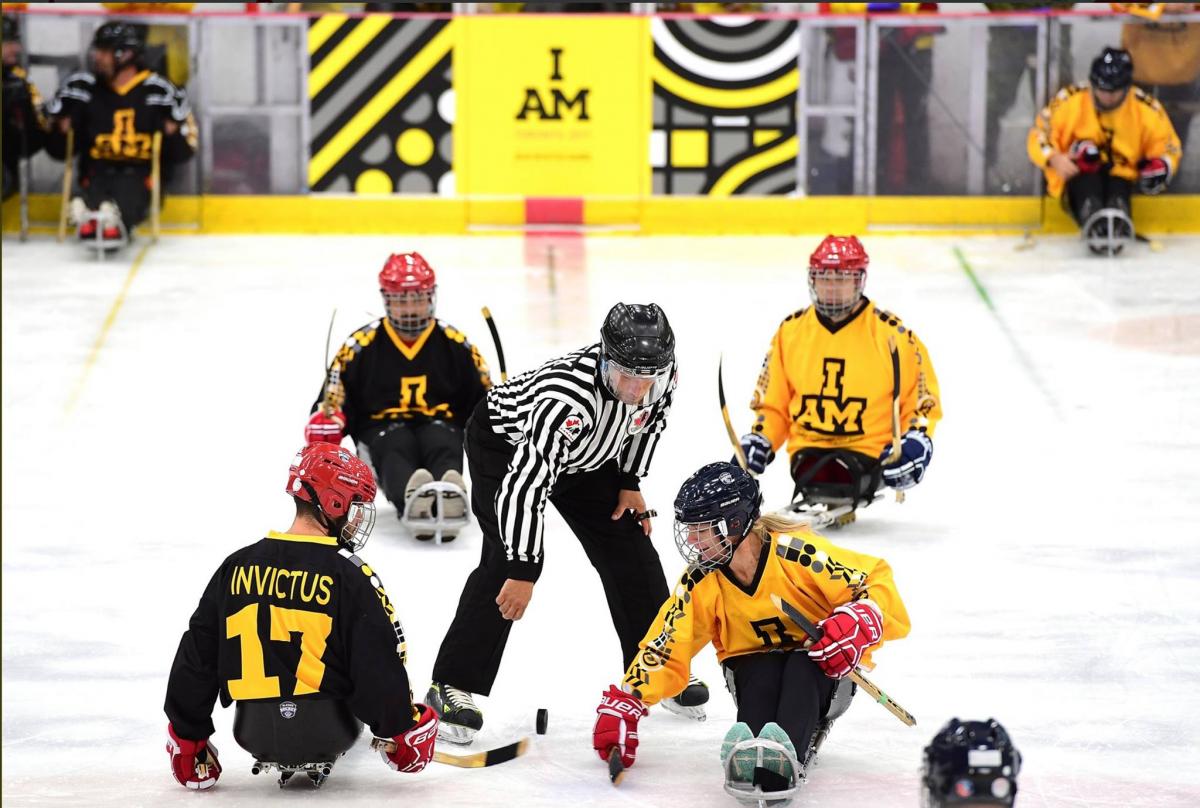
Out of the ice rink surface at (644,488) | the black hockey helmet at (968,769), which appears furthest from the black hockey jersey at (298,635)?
the black hockey helmet at (968,769)

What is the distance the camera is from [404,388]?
304 inches

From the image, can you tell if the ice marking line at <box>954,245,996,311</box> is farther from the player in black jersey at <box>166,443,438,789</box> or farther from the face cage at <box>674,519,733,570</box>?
the player in black jersey at <box>166,443,438,789</box>

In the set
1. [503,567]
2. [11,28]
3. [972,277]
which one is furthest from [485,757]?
[11,28]

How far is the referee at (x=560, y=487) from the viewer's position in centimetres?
523

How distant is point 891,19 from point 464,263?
9.11 feet

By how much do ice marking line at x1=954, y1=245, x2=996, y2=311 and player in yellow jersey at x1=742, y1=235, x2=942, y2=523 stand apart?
3381mm

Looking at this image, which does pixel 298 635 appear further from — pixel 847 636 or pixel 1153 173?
Result: pixel 1153 173

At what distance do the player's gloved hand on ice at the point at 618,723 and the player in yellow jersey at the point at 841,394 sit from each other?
7.84 feet

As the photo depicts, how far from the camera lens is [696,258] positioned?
11742 mm

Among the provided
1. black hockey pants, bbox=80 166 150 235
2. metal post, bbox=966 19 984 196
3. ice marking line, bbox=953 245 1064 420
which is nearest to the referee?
ice marking line, bbox=953 245 1064 420

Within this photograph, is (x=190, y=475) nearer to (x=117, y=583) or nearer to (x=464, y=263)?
(x=117, y=583)

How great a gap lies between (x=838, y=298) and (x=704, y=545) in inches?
101

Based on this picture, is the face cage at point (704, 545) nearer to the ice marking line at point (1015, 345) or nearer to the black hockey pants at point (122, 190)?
the ice marking line at point (1015, 345)

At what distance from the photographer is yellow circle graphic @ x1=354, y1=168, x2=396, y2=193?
12219 millimetres
